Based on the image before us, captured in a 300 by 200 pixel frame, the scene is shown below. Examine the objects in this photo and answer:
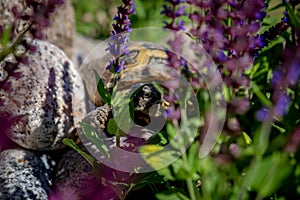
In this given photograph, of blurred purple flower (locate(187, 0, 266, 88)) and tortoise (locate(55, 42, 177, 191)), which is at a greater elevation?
blurred purple flower (locate(187, 0, 266, 88))

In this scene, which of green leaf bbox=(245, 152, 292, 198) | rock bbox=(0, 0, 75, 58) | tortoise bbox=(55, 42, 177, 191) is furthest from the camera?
rock bbox=(0, 0, 75, 58)

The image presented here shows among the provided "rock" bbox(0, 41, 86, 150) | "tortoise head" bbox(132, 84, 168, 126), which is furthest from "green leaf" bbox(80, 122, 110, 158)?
"rock" bbox(0, 41, 86, 150)

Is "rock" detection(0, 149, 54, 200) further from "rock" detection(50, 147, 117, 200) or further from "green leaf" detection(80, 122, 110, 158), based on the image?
"green leaf" detection(80, 122, 110, 158)

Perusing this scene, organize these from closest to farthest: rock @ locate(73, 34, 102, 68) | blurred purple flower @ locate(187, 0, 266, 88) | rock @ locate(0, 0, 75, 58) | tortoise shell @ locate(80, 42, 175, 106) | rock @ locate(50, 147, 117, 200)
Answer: blurred purple flower @ locate(187, 0, 266, 88) < rock @ locate(50, 147, 117, 200) < tortoise shell @ locate(80, 42, 175, 106) < rock @ locate(0, 0, 75, 58) < rock @ locate(73, 34, 102, 68)

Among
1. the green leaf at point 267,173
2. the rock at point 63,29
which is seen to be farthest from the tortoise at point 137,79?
the green leaf at point 267,173

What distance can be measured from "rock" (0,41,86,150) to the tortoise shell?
0.20m

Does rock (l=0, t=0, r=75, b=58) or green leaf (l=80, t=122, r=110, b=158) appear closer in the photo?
green leaf (l=80, t=122, r=110, b=158)

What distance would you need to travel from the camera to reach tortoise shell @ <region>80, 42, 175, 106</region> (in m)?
3.17

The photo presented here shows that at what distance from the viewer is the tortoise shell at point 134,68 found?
125 inches

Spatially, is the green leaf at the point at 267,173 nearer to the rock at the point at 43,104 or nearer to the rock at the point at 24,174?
the rock at the point at 24,174

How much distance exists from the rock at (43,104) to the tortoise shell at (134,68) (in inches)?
7.9

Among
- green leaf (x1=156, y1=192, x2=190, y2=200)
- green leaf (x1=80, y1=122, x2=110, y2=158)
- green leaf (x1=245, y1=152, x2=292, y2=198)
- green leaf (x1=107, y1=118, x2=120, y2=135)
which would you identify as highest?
green leaf (x1=245, y1=152, x2=292, y2=198)

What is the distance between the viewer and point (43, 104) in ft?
9.69

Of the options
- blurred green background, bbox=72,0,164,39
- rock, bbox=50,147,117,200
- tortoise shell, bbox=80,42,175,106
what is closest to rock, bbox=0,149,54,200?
rock, bbox=50,147,117,200
